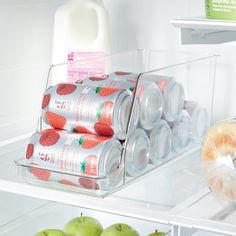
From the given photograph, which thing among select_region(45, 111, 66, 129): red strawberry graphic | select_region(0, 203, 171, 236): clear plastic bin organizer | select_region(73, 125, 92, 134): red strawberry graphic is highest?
select_region(45, 111, 66, 129): red strawberry graphic

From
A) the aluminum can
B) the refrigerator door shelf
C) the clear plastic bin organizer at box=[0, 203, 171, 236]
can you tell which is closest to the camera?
the refrigerator door shelf

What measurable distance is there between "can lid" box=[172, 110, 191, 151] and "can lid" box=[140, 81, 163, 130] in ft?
0.24

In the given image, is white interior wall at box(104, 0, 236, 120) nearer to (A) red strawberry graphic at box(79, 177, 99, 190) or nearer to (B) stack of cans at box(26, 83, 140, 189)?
(B) stack of cans at box(26, 83, 140, 189)

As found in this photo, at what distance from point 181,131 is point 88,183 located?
0.32 meters

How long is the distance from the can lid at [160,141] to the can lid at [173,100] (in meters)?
0.03

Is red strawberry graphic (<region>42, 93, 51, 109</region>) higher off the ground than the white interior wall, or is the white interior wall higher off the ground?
the white interior wall

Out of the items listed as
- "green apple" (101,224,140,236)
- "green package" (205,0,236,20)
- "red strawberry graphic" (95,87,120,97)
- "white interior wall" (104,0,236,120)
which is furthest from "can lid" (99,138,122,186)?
"white interior wall" (104,0,236,120)

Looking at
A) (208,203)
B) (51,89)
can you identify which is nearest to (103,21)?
(51,89)

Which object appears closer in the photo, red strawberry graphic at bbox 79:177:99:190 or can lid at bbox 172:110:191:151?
red strawberry graphic at bbox 79:177:99:190

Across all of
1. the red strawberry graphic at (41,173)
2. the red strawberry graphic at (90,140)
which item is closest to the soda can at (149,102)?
the red strawberry graphic at (90,140)

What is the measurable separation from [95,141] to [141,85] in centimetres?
16

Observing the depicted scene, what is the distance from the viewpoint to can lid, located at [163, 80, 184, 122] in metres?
1.73

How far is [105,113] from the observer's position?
1.62 metres

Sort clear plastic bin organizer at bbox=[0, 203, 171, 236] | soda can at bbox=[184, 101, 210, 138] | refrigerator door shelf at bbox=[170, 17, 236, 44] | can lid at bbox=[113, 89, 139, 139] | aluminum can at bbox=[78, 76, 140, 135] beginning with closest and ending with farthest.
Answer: refrigerator door shelf at bbox=[170, 17, 236, 44] → can lid at bbox=[113, 89, 139, 139] → aluminum can at bbox=[78, 76, 140, 135] → soda can at bbox=[184, 101, 210, 138] → clear plastic bin organizer at bbox=[0, 203, 171, 236]
